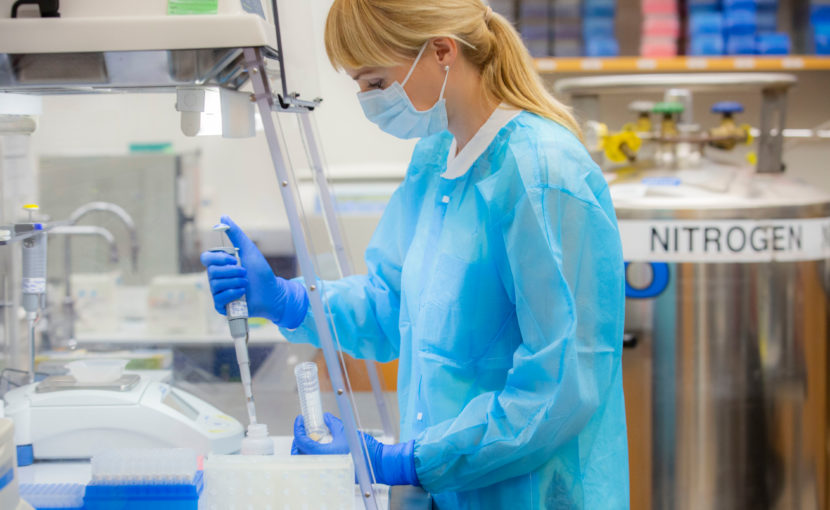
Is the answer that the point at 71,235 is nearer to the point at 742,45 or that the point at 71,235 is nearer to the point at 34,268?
the point at 34,268

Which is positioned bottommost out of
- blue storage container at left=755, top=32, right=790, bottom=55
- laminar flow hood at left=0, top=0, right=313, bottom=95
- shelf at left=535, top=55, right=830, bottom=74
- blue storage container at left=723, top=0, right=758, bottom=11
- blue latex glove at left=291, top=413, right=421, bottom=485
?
blue latex glove at left=291, top=413, right=421, bottom=485

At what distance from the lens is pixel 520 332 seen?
1125 mm

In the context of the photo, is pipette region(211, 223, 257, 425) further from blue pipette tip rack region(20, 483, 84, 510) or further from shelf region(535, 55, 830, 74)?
shelf region(535, 55, 830, 74)

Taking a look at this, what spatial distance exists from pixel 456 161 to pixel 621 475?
54 cm

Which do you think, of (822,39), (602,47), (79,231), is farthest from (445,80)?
(822,39)

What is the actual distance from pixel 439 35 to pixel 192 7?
35 cm

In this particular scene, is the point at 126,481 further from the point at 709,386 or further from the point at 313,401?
the point at 709,386

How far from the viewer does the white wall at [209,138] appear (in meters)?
1.22

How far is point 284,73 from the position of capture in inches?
39.4

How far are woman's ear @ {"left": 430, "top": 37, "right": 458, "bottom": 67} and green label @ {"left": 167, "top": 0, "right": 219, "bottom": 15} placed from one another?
0.32 meters

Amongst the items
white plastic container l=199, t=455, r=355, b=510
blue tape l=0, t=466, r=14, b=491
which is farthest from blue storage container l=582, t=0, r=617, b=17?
blue tape l=0, t=466, r=14, b=491

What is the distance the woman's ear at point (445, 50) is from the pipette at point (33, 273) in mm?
710

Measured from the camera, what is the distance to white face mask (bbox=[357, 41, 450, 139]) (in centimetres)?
114

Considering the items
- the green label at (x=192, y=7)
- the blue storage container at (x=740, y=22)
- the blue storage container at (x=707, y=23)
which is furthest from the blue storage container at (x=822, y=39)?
the green label at (x=192, y=7)
